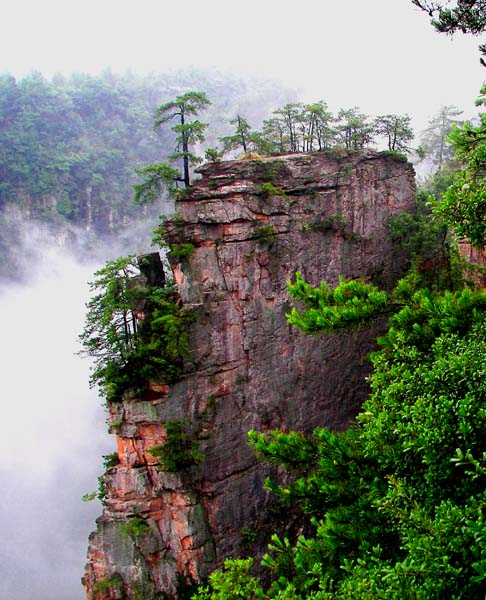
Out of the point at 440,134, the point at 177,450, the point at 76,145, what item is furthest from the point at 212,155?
the point at 76,145

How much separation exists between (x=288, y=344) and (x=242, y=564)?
394 inches

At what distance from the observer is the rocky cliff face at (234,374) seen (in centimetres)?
1442

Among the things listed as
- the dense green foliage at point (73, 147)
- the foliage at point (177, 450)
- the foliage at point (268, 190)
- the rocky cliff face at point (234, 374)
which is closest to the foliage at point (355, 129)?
the rocky cliff face at point (234, 374)

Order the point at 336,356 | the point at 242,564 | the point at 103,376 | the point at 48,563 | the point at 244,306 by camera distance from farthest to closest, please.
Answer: the point at 48,563 → the point at 336,356 → the point at 244,306 → the point at 103,376 → the point at 242,564

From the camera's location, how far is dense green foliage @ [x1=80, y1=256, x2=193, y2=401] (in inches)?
562

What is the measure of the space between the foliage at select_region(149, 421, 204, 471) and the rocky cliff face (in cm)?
19

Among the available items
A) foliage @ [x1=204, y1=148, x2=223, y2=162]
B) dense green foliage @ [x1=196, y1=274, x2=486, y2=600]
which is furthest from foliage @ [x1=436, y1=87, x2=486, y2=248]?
foliage @ [x1=204, y1=148, x2=223, y2=162]

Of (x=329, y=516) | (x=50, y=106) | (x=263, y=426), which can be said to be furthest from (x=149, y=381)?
(x=50, y=106)

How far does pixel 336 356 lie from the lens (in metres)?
17.8

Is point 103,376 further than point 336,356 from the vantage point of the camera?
No

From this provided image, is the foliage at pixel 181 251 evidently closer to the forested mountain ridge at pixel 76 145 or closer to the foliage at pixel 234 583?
the foliage at pixel 234 583

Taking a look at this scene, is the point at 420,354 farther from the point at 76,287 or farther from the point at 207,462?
the point at 76,287

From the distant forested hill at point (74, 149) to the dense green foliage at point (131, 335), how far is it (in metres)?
31.0

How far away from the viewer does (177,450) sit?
14.5 meters
